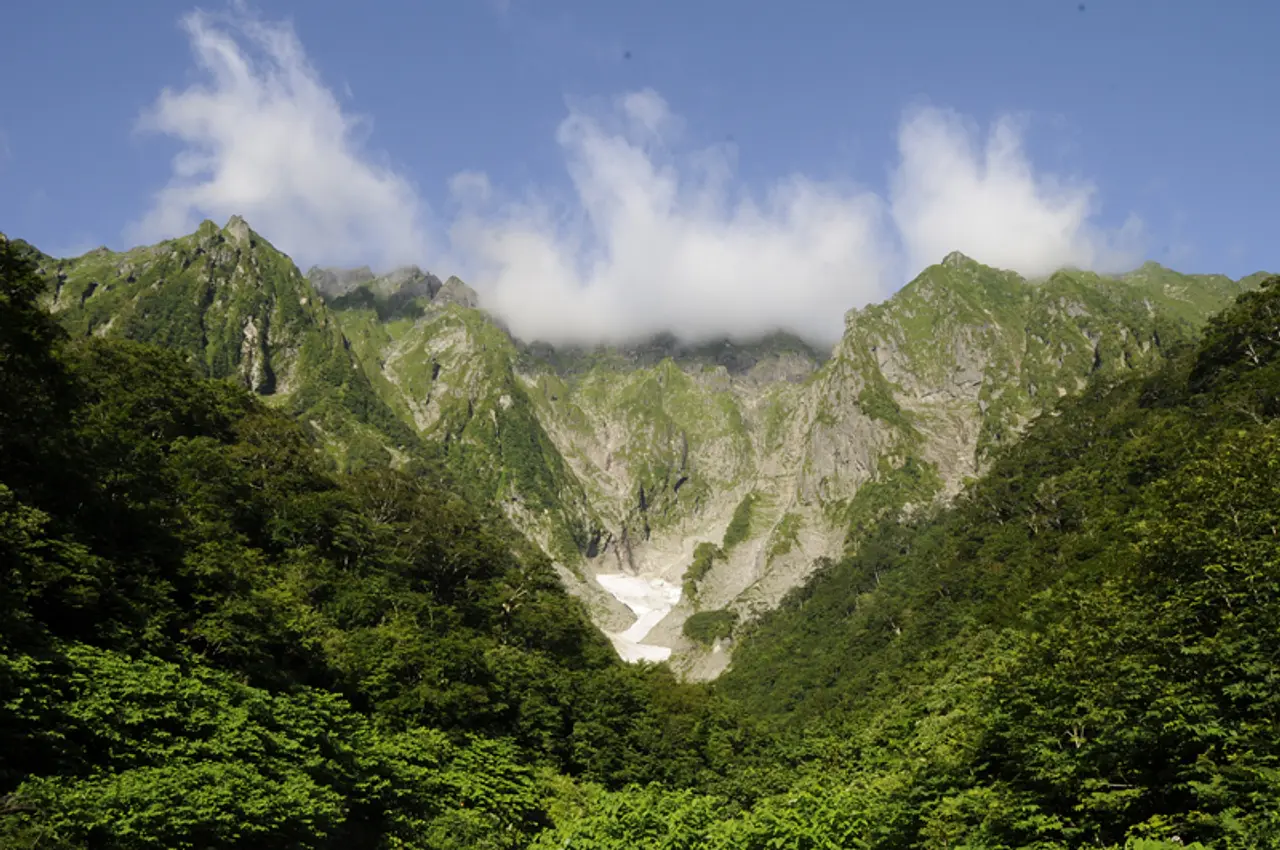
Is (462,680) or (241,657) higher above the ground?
(241,657)

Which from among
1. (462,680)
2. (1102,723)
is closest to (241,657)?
(462,680)

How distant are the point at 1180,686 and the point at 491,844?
2869cm

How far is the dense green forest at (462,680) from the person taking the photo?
75.1 feet

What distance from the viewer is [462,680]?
55.0 meters

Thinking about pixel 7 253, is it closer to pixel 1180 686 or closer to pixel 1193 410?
pixel 1180 686

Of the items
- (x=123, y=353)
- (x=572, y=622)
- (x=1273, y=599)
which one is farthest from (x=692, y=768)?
(x=123, y=353)

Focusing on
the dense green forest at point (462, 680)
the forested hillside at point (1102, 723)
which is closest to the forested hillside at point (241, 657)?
the dense green forest at point (462, 680)

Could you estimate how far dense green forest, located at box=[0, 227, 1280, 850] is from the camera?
2289 centimetres

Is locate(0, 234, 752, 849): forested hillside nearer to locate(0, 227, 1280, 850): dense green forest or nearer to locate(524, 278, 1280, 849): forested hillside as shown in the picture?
locate(0, 227, 1280, 850): dense green forest

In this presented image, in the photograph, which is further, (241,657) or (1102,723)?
(241,657)

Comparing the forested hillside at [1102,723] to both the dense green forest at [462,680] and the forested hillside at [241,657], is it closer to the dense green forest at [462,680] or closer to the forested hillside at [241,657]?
the dense green forest at [462,680]

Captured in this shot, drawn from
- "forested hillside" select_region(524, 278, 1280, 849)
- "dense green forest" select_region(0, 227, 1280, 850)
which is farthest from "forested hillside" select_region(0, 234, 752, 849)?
"forested hillside" select_region(524, 278, 1280, 849)

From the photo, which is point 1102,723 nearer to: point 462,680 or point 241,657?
point 241,657

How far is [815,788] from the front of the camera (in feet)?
138
